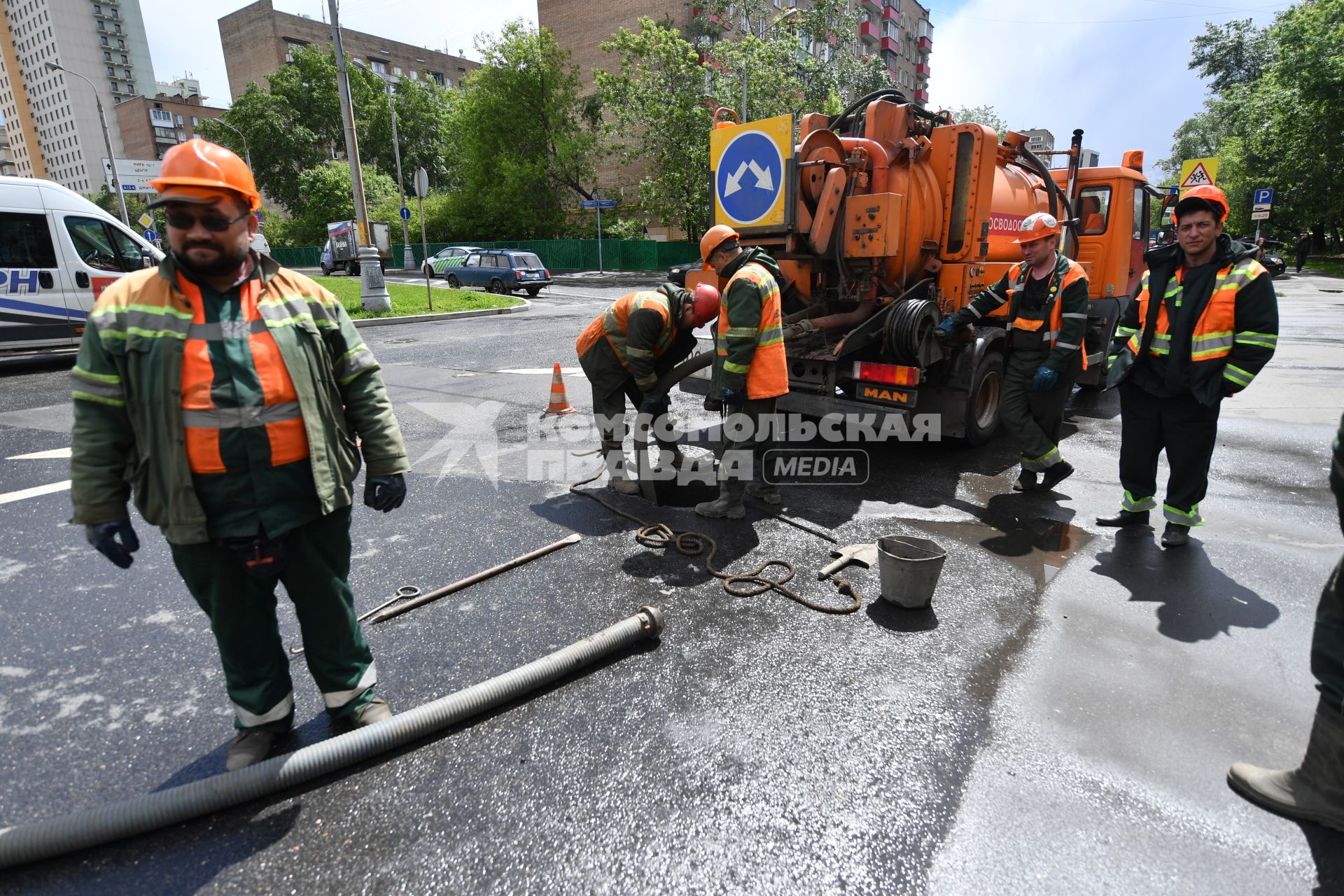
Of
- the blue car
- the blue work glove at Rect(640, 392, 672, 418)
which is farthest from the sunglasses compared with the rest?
the blue car

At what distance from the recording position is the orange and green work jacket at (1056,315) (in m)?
4.83

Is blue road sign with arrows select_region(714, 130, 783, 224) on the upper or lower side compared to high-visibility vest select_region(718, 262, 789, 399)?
upper

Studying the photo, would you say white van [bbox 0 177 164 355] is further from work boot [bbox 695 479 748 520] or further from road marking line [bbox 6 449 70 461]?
work boot [bbox 695 479 748 520]

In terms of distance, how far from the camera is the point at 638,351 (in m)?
4.59

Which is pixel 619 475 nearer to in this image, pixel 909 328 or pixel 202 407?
pixel 909 328

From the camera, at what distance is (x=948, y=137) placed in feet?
19.2

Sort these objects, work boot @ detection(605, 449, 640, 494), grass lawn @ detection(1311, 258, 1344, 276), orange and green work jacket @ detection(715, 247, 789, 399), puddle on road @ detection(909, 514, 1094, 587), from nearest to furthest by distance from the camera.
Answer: puddle on road @ detection(909, 514, 1094, 587) → orange and green work jacket @ detection(715, 247, 789, 399) → work boot @ detection(605, 449, 640, 494) → grass lawn @ detection(1311, 258, 1344, 276)

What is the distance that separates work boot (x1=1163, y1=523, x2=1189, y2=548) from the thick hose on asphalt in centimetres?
346

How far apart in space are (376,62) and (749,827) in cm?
8350

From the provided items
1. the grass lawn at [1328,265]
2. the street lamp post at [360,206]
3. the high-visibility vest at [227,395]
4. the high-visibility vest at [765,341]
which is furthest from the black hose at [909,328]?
the grass lawn at [1328,265]

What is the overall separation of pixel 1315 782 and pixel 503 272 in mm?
23812

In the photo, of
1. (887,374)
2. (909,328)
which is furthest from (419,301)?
(909,328)

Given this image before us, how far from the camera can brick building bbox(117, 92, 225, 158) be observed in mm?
78250

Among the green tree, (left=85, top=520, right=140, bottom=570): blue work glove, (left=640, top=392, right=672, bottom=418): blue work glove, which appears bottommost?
(left=640, top=392, right=672, bottom=418): blue work glove
